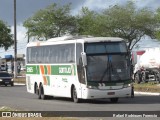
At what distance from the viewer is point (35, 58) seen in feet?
105

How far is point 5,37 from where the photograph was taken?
8344cm

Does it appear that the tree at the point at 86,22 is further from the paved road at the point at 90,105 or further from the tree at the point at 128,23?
the paved road at the point at 90,105

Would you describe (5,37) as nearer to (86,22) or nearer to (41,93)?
(86,22)

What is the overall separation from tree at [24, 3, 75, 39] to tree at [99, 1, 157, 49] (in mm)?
4993

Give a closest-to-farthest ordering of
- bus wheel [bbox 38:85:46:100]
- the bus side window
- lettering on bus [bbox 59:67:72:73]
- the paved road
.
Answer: the paved road
the bus side window
lettering on bus [bbox 59:67:72:73]
bus wheel [bbox 38:85:46:100]

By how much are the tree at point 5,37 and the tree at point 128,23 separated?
19022mm

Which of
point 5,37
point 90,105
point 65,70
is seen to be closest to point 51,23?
point 5,37

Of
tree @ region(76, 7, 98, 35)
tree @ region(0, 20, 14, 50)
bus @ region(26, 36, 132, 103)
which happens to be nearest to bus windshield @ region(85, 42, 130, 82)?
bus @ region(26, 36, 132, 103)

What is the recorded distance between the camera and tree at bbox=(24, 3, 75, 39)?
69.8 meters

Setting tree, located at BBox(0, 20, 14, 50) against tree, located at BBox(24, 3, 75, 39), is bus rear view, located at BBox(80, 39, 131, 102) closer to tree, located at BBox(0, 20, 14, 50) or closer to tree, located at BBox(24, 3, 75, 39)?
tree, located at BBox(24, 3, 75, 39)

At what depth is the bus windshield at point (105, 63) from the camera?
26312 millimetres

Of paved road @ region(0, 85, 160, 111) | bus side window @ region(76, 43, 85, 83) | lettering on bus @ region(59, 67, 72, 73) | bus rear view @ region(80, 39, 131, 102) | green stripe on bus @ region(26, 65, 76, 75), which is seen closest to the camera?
paved road @ region(0, 85, 160, 111)

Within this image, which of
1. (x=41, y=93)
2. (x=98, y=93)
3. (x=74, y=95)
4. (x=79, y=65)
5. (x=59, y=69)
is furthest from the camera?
(x=41, y=93)

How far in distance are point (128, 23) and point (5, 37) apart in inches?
880
